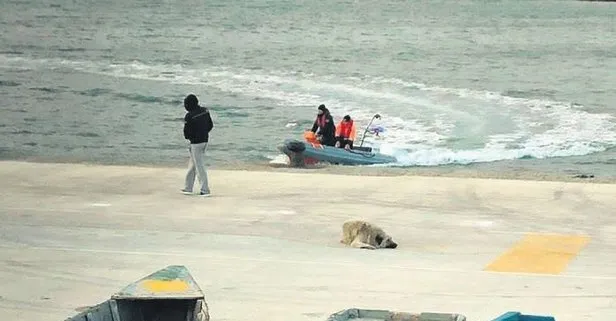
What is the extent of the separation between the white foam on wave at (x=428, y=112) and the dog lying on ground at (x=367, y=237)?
17.7 m

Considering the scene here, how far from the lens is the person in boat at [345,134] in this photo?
101 feet

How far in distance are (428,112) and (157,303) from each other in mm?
38193

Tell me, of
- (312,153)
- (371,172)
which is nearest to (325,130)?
(312,153)

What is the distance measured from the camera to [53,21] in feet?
422

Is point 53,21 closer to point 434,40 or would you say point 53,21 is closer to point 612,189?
point 434,40

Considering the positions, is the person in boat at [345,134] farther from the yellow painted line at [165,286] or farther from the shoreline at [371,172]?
the yellow painted line at [165,286]

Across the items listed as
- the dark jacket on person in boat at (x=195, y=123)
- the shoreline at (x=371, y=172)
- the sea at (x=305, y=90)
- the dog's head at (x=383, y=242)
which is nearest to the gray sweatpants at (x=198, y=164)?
the dark jacket on person in boat at (x=195, y=123)

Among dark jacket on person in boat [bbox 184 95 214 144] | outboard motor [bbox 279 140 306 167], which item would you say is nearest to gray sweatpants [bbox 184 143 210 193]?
dark jacket on person in boat [bbox 184 95 214 144]

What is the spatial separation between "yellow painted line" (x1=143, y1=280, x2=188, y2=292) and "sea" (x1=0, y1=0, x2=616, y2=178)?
60.6ft

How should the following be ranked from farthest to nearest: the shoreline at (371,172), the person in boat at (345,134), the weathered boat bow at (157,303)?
the person in boat at (345,134) → the shoreline at (371,172) → the weathered boat bow at (157,303)

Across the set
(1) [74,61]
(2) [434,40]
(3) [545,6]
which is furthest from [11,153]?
(3) [545,6]

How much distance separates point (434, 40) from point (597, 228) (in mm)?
91111

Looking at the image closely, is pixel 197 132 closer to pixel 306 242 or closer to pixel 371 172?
pixel 306 242

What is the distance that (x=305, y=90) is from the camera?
2291 inches
